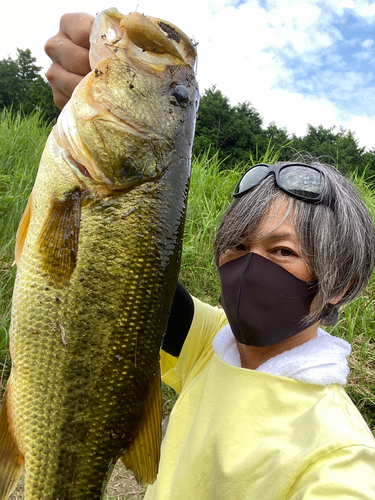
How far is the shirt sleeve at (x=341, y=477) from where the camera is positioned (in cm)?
102

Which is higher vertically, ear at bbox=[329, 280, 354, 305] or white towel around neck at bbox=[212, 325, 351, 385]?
ear at bbox=[329, 280, 354, 305]

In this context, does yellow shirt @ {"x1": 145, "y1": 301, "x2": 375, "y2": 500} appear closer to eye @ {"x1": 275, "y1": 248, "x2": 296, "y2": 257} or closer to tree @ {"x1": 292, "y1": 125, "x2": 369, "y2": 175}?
eye @ {"x1": 275, "y1": 248, "x2": 296, "y2": 257}

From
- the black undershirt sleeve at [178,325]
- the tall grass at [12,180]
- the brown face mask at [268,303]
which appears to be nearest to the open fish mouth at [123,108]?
the brown face mask at [268,303]

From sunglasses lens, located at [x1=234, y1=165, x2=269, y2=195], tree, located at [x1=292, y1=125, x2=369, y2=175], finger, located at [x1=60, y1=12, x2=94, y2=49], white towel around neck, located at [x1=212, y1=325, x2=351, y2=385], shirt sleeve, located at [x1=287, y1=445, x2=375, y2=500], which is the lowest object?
shirt sleeve, located at [x1=287, y1=445, x2=375, y2=500]

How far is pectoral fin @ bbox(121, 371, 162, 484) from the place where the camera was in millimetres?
1301

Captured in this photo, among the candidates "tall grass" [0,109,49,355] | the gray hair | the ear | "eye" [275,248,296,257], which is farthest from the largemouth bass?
"tall grass" [0,109,49,355]

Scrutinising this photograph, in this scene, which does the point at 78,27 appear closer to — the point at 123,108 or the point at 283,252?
the point at 123,108

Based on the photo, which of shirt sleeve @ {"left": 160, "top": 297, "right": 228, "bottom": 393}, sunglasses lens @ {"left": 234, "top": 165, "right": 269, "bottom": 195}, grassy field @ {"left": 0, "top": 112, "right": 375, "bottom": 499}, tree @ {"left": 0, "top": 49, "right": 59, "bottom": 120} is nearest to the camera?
sunglasses lens @ {"left": 234, "top": 165, "right": 269, "bottom": 195}

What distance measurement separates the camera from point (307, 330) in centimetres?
170

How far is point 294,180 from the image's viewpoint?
5.57ft

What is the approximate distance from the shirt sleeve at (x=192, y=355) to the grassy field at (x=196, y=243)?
1939 millimetres

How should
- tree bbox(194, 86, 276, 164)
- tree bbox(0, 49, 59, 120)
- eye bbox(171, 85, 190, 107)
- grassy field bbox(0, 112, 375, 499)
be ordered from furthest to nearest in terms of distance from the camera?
1. tree bbox(194, 86, 276, 164)
2. tree bbox(0, 49, 59, 120)
3. grassy field bbox(0, 112, 375, 499)
4. eye bbox(171, 85, 190, 107)

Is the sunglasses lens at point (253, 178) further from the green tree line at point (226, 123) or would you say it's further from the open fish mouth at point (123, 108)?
the green tree line at point (226, 123)

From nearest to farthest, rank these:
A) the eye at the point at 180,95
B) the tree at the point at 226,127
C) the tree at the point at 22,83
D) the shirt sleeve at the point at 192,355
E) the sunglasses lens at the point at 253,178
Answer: the eye at the point at 180,95 → the sunglasses lens at the point at 253,178 → the shirt sleeve at the point at 192,355 → the tree at the point at 22,83 → the tree at the point at 226,127
